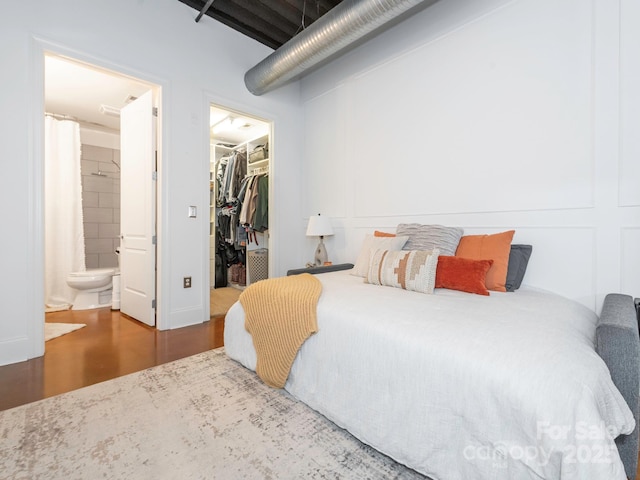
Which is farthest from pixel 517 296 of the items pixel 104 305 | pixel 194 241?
pixel 104 305

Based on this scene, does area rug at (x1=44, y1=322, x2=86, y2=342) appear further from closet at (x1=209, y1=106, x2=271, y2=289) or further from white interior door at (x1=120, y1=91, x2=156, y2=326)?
closet at (x1=209, y1=106, x2=271, y2=289)

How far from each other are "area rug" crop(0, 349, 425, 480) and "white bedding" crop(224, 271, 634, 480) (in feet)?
0.36

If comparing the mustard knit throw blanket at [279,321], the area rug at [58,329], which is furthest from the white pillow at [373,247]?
the area rug at [58,329]

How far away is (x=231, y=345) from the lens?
204 cm

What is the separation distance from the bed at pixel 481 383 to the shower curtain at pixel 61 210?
141 inches

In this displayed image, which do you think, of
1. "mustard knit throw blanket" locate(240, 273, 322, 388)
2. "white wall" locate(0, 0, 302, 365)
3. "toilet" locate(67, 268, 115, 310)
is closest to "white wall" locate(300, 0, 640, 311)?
"white wall" locate(0, 0, 302, 365)

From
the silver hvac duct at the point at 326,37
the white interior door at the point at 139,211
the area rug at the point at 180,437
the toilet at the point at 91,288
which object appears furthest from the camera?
the toilet at the point at 91,288

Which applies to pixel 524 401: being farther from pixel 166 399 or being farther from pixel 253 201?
pixel 253 201

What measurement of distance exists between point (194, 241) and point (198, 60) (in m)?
1.80

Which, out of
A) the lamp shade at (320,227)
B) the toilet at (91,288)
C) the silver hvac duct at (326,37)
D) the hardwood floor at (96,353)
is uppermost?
the silver hvac duct at (326,37)

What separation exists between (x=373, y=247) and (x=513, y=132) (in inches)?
51.0

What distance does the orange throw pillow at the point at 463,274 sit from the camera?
182cm

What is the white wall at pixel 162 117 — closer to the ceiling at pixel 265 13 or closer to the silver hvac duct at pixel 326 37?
the ceiling at pixel 265 13

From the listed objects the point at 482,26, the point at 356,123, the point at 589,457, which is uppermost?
the point at 482,26
